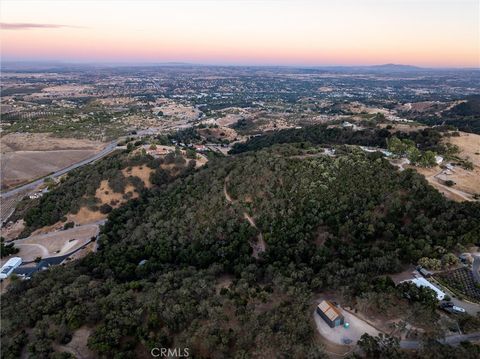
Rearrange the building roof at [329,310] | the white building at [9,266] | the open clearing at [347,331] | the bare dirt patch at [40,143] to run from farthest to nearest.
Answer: the bare dirt patch at [40,143], the white building at [9,266], the building roof at [329,310], the open clearing at [347,331]

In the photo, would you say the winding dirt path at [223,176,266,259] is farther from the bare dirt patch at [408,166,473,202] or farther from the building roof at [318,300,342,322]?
the bare dirt patch at [408,166,473,202]

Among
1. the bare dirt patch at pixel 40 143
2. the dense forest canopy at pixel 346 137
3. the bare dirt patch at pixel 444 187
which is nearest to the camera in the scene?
the bare dirt patch at pixel 444 187

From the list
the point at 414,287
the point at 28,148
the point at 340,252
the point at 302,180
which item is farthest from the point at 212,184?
the point at 28,148

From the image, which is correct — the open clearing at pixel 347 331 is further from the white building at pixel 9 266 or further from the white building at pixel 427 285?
the white building at pixel 9 266

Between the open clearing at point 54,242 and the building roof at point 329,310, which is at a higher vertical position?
the building roof at point 329,310

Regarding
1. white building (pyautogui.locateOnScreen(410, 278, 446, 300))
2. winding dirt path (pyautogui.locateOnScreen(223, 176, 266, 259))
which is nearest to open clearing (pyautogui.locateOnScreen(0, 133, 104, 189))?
winding dirt path (pyautogui.locateOnScreen(223, 176, 266, 259))

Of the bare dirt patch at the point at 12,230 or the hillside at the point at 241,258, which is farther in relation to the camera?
the bare dirt patch at the point at 12,230

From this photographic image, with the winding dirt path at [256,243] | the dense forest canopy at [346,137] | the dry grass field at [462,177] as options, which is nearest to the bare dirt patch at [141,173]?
the winding dirt path at [256,243]
